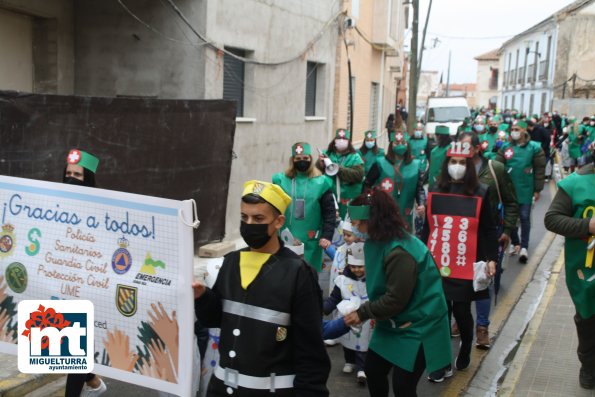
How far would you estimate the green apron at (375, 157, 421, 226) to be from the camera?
28.9 ft

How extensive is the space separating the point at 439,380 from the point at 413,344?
1831 millimetres

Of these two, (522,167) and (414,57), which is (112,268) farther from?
(414,57)

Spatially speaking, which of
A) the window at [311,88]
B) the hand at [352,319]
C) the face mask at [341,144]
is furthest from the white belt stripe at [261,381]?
the window at [311,88]

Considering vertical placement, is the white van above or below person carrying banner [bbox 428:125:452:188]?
above

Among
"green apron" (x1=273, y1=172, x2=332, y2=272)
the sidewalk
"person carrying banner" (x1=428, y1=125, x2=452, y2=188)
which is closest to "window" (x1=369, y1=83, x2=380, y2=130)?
"person carrying banner" (x1=428, y1=125, x2=452, y2=188)

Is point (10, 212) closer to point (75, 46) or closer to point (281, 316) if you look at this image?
point (281, 316)

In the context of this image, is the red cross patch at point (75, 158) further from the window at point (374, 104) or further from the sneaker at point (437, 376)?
the window at point (374, 104)

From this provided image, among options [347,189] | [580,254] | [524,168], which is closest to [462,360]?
[580,254]

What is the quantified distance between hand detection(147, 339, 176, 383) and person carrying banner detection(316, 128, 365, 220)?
19.1 ft

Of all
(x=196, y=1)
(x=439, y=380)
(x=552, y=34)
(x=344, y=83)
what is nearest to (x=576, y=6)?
(x=552, y=34)

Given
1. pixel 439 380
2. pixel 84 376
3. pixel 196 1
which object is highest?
pixel 196 1

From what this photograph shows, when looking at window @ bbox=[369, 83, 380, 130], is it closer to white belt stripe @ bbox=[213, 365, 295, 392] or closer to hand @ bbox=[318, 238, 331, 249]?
hand @ bbox=[318, 238, 331, 249]

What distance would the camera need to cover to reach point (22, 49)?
9891 millimetres

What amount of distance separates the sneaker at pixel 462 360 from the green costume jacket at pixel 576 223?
107 cm
